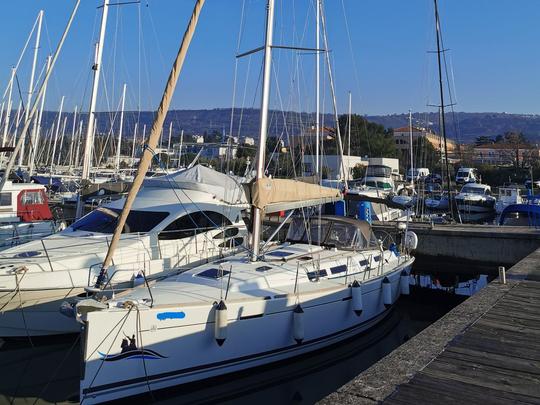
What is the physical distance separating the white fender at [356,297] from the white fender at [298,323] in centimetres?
161

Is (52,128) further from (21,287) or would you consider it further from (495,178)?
(495,178)

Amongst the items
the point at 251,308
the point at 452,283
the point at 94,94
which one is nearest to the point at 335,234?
the point at 251,308

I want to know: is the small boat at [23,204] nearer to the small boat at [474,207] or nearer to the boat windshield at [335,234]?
the boat windshield at [335,234]

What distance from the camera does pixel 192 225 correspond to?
38.7 ft

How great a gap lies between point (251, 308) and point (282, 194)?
9.31 ft

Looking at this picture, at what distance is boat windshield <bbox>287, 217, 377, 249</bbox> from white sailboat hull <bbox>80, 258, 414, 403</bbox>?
2.51 meters

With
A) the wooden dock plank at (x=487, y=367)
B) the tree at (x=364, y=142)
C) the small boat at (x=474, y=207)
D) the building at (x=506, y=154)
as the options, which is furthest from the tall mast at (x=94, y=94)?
the building at (x=506, y=154)

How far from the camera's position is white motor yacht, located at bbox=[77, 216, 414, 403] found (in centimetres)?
660

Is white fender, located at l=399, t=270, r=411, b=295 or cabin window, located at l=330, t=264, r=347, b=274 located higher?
cabin window, located at l=330, t=264, r=347, b=274

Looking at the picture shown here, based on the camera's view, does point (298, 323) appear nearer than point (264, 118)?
Yes

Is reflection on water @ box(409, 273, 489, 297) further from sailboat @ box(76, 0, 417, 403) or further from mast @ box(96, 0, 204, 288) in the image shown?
mast @ box(96, 0, 204, 288)

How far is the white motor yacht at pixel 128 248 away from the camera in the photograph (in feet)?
29.9

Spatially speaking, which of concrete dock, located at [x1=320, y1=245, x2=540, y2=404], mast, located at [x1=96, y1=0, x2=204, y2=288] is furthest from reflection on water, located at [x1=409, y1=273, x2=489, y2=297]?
mast, located at [x1=96, y1=0, x2=204, y2=288]

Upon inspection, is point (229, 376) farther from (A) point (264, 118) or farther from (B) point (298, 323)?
(A) point (264, 118)
